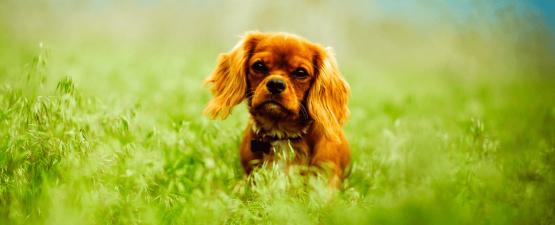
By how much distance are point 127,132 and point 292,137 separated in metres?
1.17

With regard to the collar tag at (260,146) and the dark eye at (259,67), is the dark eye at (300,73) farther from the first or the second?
the collar tag at (260,146)

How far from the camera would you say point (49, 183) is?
1.88 m

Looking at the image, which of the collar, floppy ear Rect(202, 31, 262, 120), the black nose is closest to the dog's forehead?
floppy ear Rect(202, 31, 262, 120)

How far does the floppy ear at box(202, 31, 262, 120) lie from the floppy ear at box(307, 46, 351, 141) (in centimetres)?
47

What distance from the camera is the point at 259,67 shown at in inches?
93.4

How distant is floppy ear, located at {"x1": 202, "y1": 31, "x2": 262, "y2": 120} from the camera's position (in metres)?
2.48

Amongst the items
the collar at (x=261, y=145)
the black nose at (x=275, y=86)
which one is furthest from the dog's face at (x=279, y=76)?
the collar at (x=261, y=145)

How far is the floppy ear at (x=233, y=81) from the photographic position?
8.15 feet

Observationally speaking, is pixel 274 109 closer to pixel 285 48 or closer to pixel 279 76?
pixel 279 76

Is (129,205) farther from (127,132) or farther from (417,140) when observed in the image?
(417,140)

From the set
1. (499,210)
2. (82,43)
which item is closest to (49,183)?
(499,210)

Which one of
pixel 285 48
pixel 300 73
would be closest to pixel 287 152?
pixel 300 73

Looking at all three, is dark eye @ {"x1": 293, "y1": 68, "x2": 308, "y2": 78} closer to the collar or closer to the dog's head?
the dog's head

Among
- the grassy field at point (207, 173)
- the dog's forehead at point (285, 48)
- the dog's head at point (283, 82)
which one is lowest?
the grassy field at point (207, 173)
